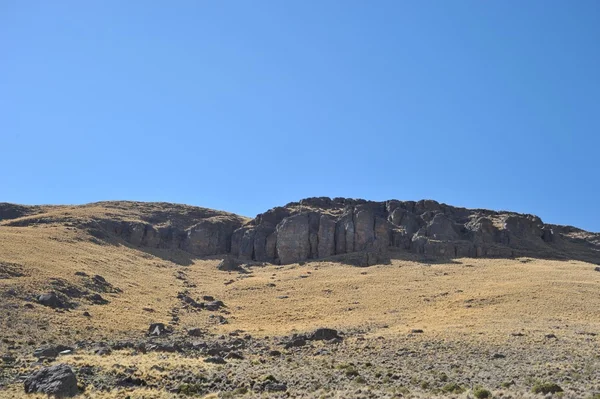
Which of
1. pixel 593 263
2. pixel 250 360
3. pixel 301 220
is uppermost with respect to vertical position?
pixel 301 220

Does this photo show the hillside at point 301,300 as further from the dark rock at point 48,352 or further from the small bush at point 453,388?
the dark rock at point 48,352

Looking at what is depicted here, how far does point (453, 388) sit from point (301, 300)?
46088mm

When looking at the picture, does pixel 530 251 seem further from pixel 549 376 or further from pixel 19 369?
pixel 19 369

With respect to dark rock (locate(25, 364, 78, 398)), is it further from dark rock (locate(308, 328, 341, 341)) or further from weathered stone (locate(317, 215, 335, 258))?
weathered stone (locate(317, 215, 335, 258))

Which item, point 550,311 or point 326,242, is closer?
point 550,311

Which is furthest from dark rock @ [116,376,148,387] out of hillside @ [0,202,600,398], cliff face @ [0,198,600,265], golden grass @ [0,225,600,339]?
cliff face @ [0,198,600,265]

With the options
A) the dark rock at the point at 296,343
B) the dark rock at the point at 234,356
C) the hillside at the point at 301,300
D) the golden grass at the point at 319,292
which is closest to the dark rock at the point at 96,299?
the hillside at the point at 301,300

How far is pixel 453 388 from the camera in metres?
22.8

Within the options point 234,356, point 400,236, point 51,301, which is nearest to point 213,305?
point 51,301

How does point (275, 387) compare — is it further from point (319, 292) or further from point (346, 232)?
point (346, 232)

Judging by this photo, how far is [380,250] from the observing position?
95.8 m

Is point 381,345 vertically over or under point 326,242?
under

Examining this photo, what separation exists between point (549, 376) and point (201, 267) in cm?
7596

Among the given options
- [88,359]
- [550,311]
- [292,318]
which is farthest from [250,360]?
[550,311]
